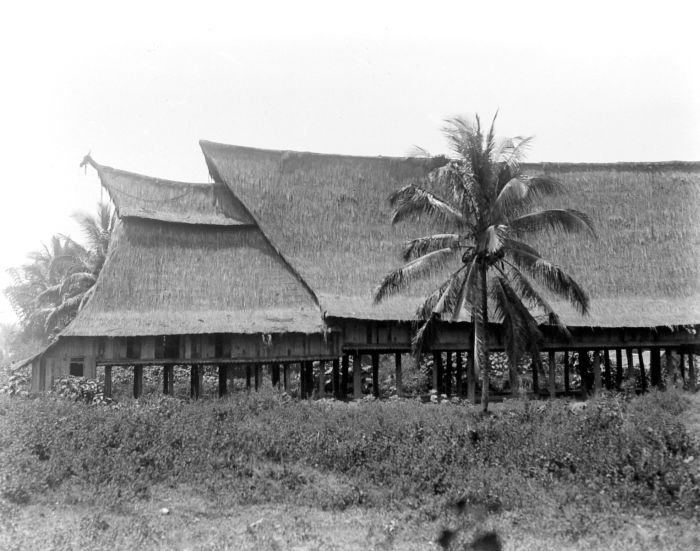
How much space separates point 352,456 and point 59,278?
93.2 ft

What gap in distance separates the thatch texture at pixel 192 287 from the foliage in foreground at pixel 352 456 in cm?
433

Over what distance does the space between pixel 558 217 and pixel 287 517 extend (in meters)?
8.86

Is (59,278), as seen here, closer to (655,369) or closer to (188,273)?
(188,273)

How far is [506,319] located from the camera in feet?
50.5

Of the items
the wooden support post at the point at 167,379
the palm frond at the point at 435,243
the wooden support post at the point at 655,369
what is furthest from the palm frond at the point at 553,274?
the wooden support post at the point at 167,379

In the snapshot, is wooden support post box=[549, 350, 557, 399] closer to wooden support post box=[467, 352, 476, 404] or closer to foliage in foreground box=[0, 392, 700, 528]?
wooden support post box=[467, 352, 476, 404]

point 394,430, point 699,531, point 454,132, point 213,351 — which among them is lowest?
point 699,531

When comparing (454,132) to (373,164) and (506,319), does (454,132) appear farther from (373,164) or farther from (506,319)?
(373,164)

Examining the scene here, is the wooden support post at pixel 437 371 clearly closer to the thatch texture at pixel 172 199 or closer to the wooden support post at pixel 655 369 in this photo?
the wooden support post at pixel 655 369

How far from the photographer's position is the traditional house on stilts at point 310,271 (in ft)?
60.6

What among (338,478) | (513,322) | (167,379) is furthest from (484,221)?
(167,379)

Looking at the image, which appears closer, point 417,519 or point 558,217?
point 417,519

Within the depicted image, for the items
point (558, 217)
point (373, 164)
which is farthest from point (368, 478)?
point (373, 164)

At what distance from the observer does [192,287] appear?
19.2 metres
